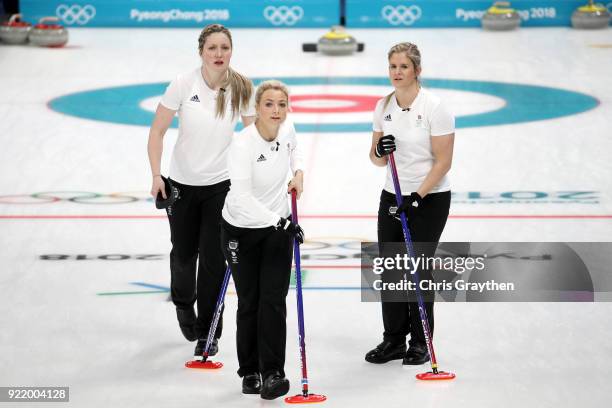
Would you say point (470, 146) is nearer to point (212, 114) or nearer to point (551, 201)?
point (551, 201)

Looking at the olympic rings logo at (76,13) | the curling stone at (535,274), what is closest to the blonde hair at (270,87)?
the curling stone at (535,274)

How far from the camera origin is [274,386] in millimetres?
5121

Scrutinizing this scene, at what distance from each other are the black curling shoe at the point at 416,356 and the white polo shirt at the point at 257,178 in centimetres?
107

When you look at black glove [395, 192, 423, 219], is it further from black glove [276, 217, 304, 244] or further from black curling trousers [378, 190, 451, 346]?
black glove [276, 217, 304, 244]

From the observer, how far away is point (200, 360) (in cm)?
570

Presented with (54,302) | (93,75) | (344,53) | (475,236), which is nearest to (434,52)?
(344,53)

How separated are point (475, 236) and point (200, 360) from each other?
124 inches

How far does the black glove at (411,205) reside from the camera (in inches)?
217

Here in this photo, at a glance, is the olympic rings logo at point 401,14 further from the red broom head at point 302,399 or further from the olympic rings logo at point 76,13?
the red broom head at point 302,399

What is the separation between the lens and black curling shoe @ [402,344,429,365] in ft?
18.6

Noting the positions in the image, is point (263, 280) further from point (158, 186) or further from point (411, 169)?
point (411, 169)

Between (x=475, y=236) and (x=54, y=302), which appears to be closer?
(x=54, y=302)

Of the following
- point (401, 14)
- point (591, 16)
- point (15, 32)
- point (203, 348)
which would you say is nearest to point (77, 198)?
point (203, 348)

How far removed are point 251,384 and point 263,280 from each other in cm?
53
